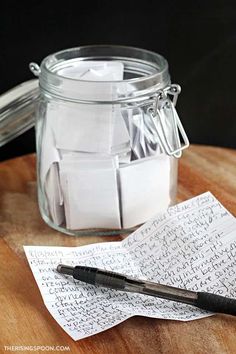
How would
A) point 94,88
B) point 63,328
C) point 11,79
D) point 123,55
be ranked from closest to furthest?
point 63,328
point 94,88
point 123,55
point 11,79

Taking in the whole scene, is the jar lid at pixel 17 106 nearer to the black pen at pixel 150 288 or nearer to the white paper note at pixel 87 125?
the white paper note at pixel 87 125

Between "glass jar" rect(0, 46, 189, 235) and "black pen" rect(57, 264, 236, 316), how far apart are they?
0.11 m

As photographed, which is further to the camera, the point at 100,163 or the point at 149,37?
the point at 149,37

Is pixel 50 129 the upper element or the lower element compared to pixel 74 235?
upper

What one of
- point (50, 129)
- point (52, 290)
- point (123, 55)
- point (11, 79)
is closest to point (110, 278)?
point (52, 290)

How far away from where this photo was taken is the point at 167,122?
803 mm

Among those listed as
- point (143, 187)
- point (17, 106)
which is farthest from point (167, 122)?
point (17, 106)

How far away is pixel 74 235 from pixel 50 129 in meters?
0.13

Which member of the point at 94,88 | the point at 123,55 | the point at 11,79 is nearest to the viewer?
the point at 94,88

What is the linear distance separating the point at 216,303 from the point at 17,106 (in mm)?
404

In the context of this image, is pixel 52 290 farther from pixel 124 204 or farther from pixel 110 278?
pixel 124 204

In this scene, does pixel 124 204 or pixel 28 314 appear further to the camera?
pixel 124 204

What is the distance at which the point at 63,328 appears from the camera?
0.61m

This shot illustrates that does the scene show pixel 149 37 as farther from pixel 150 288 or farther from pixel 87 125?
pixel 150 288
